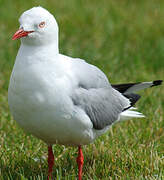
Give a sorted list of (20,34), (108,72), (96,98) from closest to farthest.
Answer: (20,34), (96,98), (108,72)

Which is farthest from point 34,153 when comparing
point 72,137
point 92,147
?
point 72,137

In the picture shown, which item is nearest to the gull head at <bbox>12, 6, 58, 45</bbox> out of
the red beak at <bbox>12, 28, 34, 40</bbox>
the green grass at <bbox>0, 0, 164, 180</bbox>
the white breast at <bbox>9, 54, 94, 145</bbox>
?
the red beak at <bbox>12, 28, 34, 40</bbox>

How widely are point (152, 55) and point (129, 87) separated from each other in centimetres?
317

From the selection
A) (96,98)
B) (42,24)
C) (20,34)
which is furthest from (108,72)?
(20,34)

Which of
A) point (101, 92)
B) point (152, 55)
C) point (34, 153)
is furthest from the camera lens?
point (152, 55)

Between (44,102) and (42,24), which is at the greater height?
(42,24)

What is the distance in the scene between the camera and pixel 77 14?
9.37 metres

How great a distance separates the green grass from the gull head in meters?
1.22

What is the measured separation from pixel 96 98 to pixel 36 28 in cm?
93

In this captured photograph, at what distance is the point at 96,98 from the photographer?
4.27 metres

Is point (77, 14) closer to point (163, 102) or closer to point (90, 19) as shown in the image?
point (90, 19)

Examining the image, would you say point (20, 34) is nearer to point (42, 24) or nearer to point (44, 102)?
point (42, 24)

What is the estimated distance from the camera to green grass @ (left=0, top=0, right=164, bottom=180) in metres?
4.52

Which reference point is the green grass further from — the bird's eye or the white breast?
A: the bird's eye
